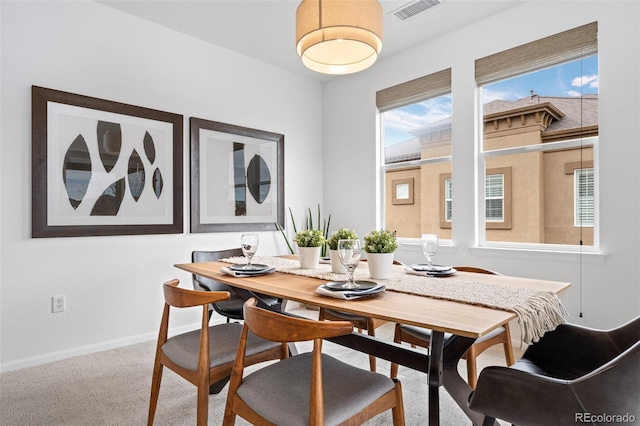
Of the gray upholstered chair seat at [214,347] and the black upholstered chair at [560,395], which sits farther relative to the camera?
the gray upholstered chair seat at [214,347]

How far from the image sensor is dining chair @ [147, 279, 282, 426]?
4.97ft

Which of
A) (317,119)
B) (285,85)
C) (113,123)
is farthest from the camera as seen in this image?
(317,119)

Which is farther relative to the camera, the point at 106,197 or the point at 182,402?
the point at 106,197

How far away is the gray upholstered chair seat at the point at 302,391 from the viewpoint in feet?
3.80

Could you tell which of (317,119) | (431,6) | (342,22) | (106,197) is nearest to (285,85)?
(317,119)

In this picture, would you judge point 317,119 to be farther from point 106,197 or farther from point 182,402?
point 182,402

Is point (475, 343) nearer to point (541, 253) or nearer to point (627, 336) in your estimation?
point (627, 336)

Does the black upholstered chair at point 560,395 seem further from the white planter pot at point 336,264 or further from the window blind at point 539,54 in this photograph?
the window blind at point 539,54

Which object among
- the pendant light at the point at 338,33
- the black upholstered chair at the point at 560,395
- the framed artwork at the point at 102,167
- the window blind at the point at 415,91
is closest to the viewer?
the black upholstered chair at the point at 560,395

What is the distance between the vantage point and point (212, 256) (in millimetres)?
2826

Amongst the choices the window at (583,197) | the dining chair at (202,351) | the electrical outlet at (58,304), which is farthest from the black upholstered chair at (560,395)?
the electrical outlet at (58,304)

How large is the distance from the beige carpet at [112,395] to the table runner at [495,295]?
2.50ft

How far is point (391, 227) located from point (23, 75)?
132 inches

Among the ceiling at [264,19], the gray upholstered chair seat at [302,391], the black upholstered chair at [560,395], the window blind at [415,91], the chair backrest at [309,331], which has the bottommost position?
the gray upholstered chair seat at [302,391]
